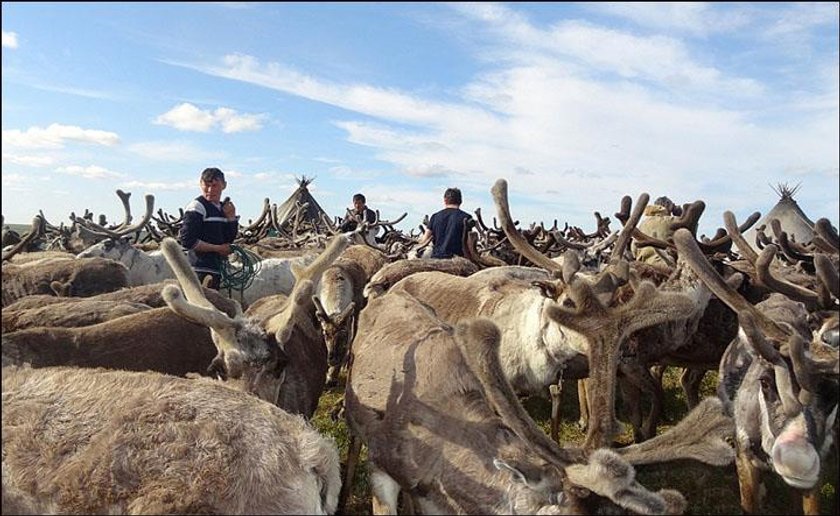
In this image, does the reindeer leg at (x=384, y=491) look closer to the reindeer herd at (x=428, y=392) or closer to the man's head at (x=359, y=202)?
the reindeer herd at (x=428, y=392)

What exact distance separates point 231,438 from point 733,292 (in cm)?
318

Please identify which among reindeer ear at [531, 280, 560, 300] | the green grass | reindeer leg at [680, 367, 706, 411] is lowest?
the green grass

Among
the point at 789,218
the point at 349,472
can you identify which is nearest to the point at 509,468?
the point at 349,472

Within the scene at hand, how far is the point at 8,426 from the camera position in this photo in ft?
9.49

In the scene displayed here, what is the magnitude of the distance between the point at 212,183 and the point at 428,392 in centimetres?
416

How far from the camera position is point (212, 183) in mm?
6672

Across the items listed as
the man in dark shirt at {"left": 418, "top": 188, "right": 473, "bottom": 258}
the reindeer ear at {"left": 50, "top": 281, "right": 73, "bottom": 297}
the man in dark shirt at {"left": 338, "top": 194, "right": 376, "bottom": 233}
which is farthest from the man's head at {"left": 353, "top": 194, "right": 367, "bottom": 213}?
the reindeer ear at {"left": 50, "top": 281, "right": 73, "bottom": 297}

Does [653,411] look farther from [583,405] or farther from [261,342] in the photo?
[261,342]

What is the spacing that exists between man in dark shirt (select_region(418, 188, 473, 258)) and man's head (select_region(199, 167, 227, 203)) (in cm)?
323

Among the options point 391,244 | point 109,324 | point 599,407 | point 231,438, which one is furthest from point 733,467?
point 391,244

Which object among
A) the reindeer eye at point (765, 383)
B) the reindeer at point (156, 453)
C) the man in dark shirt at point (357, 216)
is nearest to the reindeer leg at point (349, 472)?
the reindeer at point (156, 453)

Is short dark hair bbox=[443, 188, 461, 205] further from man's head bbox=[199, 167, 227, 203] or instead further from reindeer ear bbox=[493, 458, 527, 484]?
reindeer ear bbox=[493, 458, 527, 484]

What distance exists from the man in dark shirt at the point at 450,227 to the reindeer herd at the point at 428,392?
8.74 ft

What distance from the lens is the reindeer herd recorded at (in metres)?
2.67
